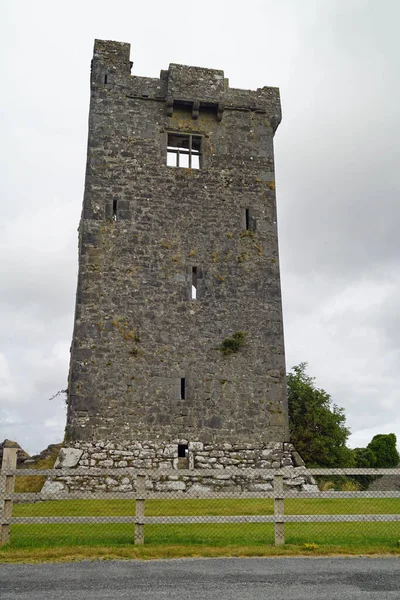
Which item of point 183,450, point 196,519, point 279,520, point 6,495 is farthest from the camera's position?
point 183,450

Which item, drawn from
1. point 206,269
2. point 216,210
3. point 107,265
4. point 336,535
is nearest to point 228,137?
point 216,210

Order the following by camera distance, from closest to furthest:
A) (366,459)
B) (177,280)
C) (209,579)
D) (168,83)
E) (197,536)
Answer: (209,579)
(197,536)
(177,280)
(168,83)
(366,459)

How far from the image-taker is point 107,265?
18.3 metres

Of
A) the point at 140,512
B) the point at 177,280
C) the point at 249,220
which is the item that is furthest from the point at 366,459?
the point at 140,512

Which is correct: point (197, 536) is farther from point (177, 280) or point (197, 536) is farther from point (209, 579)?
point (177, 280)

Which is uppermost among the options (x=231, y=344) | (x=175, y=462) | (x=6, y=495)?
(x=231, y=344)

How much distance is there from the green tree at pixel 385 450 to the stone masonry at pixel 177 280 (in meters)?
14.3

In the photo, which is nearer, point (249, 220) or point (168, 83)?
point (249, 220)

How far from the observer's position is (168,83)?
799 inches

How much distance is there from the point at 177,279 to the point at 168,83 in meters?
7.12

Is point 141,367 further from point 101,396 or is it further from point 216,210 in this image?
point 216,210

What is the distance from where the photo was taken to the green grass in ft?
28.2

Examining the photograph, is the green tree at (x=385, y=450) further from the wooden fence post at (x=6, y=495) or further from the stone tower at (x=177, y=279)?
the wooden fence post at (x=6, y=495)

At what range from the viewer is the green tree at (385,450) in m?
29.9
